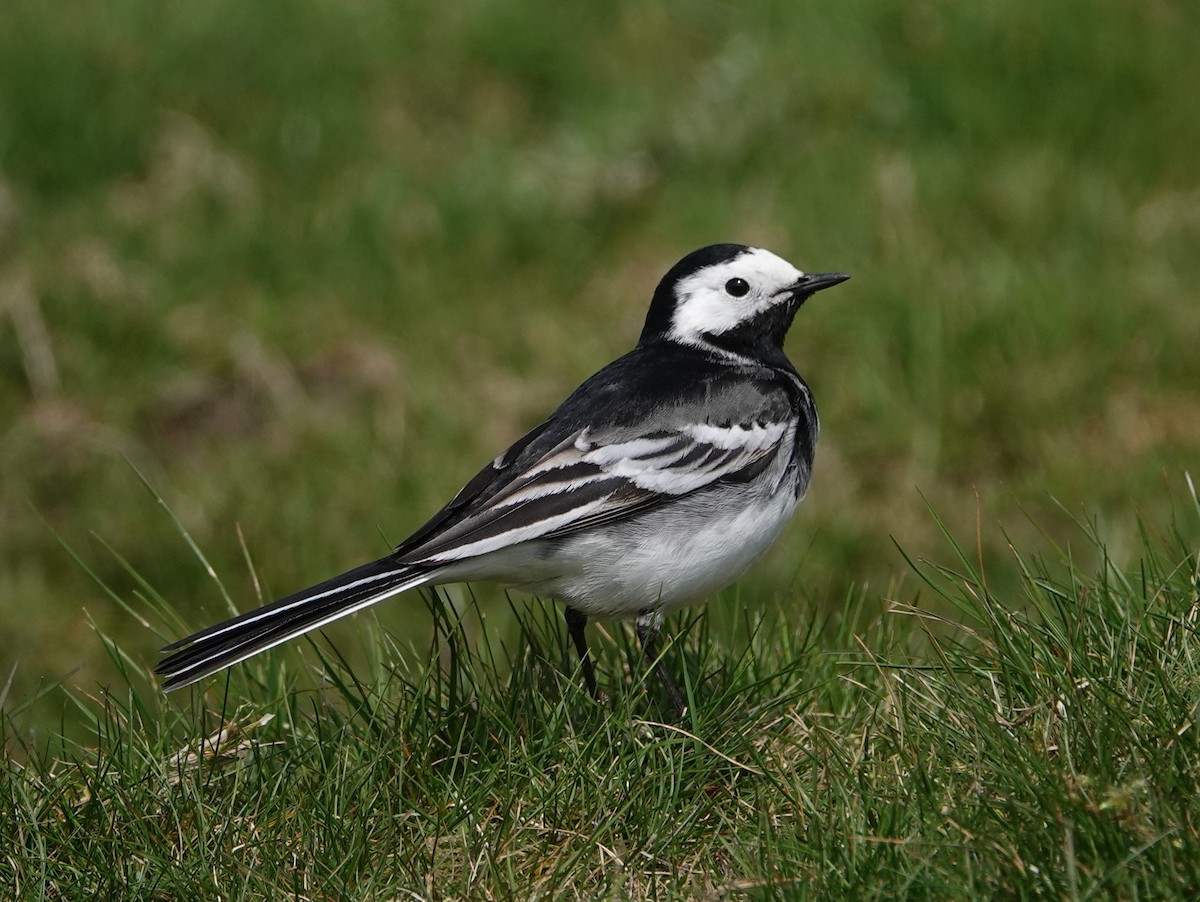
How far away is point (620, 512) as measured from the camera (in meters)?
5.26

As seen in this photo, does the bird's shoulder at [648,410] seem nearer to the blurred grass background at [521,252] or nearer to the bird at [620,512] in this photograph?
the bird at [620,512]

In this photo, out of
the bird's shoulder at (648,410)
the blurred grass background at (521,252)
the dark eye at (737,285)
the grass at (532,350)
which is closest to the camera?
the grass at (532,350)

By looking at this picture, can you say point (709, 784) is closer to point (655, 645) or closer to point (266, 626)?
point (655, 645)

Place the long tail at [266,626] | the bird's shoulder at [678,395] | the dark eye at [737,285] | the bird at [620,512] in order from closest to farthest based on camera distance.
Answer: the long tail at [266,626], the bird at [620,512], the bird's shoulder at [678,395], the dark eye at [737,285]

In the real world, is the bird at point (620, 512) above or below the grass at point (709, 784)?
above

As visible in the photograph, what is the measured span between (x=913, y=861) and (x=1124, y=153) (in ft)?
21.8

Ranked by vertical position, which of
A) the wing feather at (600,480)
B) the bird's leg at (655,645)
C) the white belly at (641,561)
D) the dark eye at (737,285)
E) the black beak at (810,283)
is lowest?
the bird's leg at (655,645)

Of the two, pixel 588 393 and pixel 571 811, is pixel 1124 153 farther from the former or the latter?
pixel 571 811

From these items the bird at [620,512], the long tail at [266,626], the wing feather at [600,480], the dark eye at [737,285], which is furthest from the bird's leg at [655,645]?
the dark eye at [737,285]

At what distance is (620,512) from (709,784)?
1132mm

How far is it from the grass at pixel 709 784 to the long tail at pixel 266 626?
12cm

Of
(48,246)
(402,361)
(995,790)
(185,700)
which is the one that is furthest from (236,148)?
(995,790)

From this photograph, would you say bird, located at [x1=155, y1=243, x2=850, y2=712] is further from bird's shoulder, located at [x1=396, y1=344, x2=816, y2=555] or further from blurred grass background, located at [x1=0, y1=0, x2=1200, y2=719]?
blurred grass background, located at [x1=0, y1=0, x2=1200, y2=719]

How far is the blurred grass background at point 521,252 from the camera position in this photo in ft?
27.2
